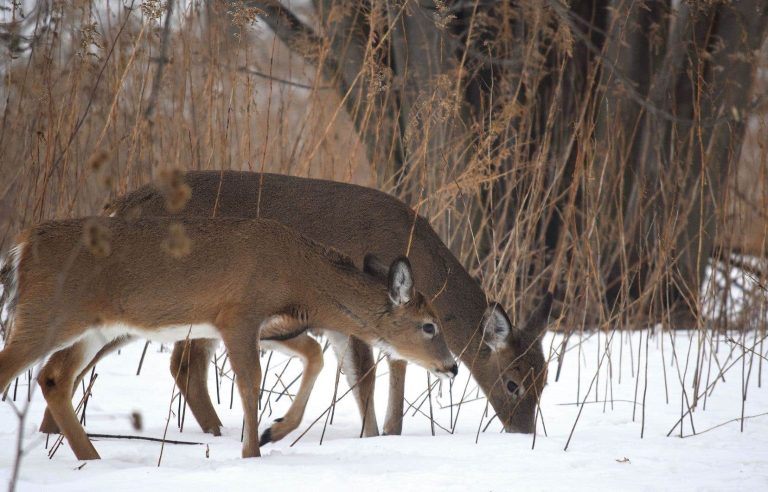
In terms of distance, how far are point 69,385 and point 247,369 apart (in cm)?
78

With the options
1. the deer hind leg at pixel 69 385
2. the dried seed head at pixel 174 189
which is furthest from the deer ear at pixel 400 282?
the dried seed head at pixel 174 189

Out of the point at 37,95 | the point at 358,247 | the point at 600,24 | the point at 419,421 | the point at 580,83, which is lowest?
the point at 419,421

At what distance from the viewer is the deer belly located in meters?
4.47

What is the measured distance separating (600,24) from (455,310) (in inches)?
193

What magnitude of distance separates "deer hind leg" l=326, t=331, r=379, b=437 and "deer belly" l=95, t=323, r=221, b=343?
37.5 inches

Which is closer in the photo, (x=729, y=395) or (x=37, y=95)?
(x=37, y=95)

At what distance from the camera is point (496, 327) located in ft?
19.4

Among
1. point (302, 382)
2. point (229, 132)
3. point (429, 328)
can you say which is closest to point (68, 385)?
point (302, 382)

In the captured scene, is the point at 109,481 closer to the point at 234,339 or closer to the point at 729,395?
the point at 234,339

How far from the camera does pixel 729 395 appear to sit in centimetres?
632

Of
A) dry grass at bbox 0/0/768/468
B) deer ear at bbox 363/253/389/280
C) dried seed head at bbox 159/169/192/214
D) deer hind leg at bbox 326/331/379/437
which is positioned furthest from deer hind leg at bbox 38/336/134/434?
dried seed head at bbox 159/169/192/214

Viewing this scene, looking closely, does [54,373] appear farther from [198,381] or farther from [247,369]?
[198,381]

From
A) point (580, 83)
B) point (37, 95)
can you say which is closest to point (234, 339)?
point (37, 95)

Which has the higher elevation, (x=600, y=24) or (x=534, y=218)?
(x=600, y=24)
